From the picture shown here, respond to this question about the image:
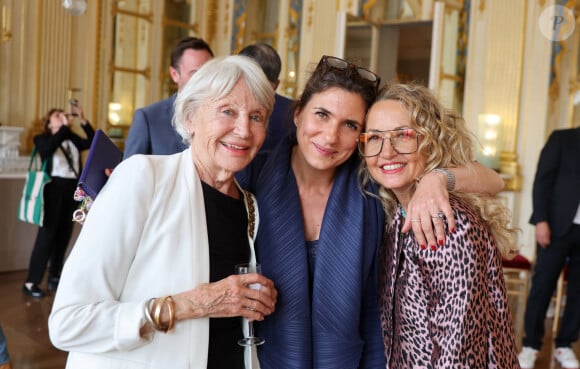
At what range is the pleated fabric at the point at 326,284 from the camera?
173 cm

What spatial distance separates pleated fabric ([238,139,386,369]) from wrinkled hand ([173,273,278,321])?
0.66 feet

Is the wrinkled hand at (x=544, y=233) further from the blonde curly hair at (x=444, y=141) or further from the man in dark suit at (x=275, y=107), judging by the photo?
the blonde curly hair at (x=444, y=141)

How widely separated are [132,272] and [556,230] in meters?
3.81

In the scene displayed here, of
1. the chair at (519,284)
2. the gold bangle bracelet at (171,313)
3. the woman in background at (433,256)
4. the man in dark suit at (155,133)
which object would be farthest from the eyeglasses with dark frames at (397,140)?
the chair at (519,284)

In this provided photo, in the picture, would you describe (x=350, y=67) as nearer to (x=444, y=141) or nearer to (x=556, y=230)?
(x=444, y=141)

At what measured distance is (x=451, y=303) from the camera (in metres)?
1.47

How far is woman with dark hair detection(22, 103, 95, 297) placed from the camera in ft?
18.9

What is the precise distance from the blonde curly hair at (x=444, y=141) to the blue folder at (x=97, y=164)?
0.83m

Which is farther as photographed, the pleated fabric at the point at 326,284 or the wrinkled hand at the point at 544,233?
the wrinkled hand at the point at 544,233

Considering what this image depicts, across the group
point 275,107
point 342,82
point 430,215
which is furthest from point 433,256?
point 275,107

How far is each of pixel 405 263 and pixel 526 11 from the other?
7.35 meters

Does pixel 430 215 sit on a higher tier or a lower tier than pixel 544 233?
higher
